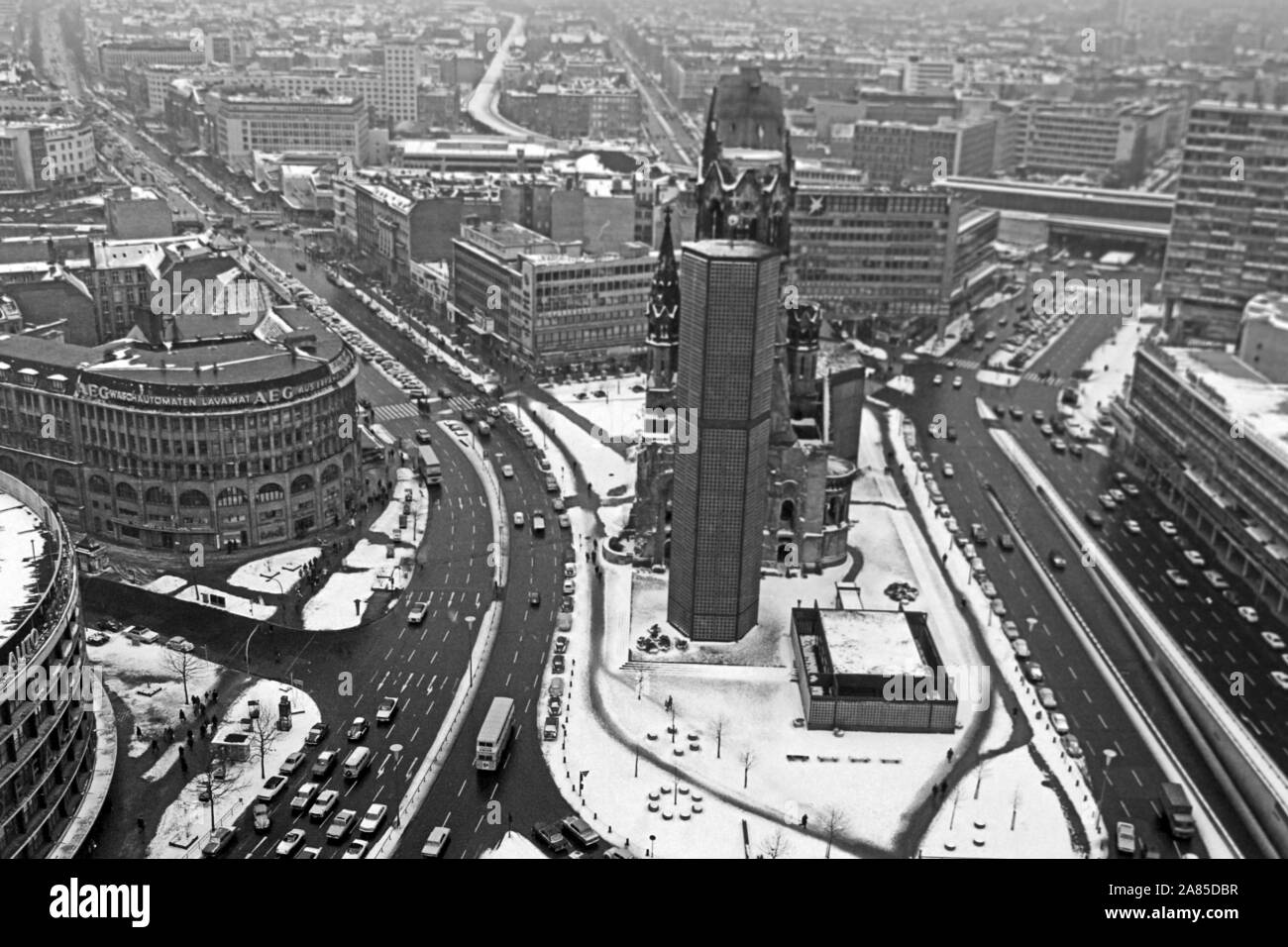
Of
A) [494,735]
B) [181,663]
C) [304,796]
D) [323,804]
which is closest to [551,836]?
[494,735]

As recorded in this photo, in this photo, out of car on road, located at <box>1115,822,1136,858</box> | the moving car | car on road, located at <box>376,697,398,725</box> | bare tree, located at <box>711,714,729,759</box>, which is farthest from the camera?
car on road, located at <box>376,697,398,725</box>

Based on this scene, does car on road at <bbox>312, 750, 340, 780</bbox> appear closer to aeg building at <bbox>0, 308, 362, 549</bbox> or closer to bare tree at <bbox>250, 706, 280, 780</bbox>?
bare tree at <bbox>250, 706, 280, 780</bbox>

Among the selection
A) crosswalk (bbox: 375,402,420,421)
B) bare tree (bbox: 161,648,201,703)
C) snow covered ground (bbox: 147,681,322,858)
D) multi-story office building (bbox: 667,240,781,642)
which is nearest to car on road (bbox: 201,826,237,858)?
snow covered ground (bbox: 147,681,322,858)

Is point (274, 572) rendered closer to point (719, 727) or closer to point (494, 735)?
point (494, 735)

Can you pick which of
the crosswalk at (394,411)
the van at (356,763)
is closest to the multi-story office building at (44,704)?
the van at (356,763)

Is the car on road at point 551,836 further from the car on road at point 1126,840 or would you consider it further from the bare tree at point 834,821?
the car on road at point 1126,840
